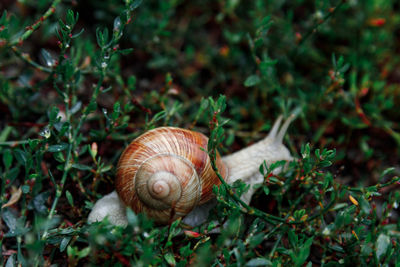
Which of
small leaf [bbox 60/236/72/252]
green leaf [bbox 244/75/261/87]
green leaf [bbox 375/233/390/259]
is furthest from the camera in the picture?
green leaf [bbox 244/75/261/87]

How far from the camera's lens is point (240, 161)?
2.44m

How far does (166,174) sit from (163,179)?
3cm

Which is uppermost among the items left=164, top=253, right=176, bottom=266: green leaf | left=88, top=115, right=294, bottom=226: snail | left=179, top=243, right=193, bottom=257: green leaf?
left=88, top=115, right=294, bottom=226: snail

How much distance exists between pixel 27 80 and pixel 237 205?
1731mm

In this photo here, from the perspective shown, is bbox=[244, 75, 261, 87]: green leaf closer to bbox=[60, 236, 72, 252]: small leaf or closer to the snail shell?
the snail shell

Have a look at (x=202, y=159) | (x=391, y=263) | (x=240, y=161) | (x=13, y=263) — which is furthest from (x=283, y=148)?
(x=13, y=263)

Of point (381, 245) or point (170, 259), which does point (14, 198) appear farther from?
point (381, 245)

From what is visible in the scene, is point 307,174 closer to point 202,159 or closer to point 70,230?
point 202,159

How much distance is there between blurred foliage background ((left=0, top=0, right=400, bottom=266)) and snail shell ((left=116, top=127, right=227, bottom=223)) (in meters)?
0.15

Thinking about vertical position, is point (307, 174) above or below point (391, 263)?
above

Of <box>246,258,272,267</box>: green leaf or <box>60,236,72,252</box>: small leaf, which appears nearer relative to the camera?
<box>246,258,272,267</box>: green leaf

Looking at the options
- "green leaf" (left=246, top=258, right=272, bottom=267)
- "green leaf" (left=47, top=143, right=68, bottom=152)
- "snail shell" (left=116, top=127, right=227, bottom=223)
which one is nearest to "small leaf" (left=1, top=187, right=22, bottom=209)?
"green leaf" (left=47, top=143, right=68, bottom=152)

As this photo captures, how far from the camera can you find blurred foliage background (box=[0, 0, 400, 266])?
2053 mm

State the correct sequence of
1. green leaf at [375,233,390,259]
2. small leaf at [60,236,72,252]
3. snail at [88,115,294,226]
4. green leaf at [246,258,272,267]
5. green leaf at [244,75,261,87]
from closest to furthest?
green leaf at [246,258,272,267] → green leaf at [375,233,390,259] → small leaf at [60,236,72,252] → snail at [88,115,294,226] → green leaf at [244,75,261,87]
